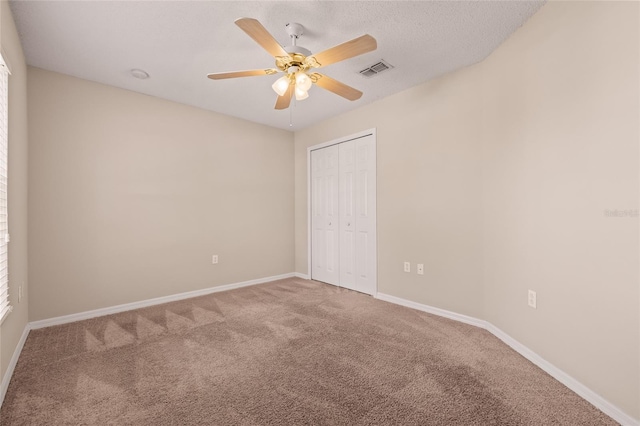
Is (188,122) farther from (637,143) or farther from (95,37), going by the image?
(637,143)

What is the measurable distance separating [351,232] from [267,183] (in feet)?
5.22

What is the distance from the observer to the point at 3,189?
188 cm

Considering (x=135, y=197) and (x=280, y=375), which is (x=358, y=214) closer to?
(x=280, y=375)

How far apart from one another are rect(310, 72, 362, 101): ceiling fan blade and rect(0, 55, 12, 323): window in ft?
6.56

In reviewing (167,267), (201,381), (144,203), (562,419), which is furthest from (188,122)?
(562,419)

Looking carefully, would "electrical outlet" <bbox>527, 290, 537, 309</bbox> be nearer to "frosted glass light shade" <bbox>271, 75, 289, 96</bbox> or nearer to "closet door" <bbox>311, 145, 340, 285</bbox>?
"frosted glass light shade" <bbox>271, 75, 289, 96</bbox>

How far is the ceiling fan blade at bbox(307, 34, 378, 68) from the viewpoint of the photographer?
1792mm

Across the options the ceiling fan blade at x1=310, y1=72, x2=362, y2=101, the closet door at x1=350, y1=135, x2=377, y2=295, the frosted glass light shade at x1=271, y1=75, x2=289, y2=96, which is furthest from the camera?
the closet door at x1=350, y1=135, x2=377, y2=295

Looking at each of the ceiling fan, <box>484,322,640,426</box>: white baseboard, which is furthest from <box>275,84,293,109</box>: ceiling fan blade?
<box>484,322,640,426</box>: white baseboard

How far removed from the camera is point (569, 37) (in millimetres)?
1853

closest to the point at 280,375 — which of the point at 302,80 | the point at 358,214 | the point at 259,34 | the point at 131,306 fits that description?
the point at 302,80

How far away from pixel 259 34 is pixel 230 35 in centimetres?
77

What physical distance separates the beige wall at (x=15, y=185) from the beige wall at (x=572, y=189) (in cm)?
349

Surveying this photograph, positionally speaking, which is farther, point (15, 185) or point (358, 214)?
point (358, 214)
